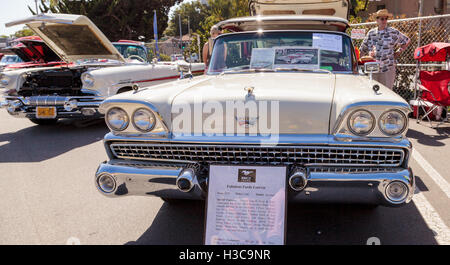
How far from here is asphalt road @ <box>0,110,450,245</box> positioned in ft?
8.62

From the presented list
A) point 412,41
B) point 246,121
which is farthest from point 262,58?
point 412,41

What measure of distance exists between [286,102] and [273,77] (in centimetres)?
73

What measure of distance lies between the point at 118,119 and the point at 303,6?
175 inches

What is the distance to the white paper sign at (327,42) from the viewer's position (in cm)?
331

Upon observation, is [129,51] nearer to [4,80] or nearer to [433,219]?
[4,80]

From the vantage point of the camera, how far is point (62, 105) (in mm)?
6086

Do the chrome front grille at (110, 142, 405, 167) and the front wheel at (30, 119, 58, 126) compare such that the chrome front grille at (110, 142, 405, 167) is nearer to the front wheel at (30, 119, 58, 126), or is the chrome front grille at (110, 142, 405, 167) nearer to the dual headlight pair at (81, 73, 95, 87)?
the dual headlight pair at (81, 73, 95, 87)

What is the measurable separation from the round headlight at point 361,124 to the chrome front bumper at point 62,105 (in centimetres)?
482

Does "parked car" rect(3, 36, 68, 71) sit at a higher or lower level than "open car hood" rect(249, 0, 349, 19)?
lower

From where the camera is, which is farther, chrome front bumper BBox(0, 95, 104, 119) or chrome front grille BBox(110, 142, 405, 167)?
chrome front bumper BBox(0, 95, 104, 119)

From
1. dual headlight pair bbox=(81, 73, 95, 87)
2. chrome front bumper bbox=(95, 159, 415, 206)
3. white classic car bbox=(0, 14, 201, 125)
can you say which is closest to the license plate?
white classic car bbox=(0, 14, 201, 125)

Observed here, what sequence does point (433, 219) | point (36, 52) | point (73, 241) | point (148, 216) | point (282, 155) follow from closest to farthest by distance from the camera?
point (282, 155) < point (73, 241) < point (433, 219) < point (148, 216) < point (36, 52)

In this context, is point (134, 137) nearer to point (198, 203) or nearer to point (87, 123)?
point (198, 203)
